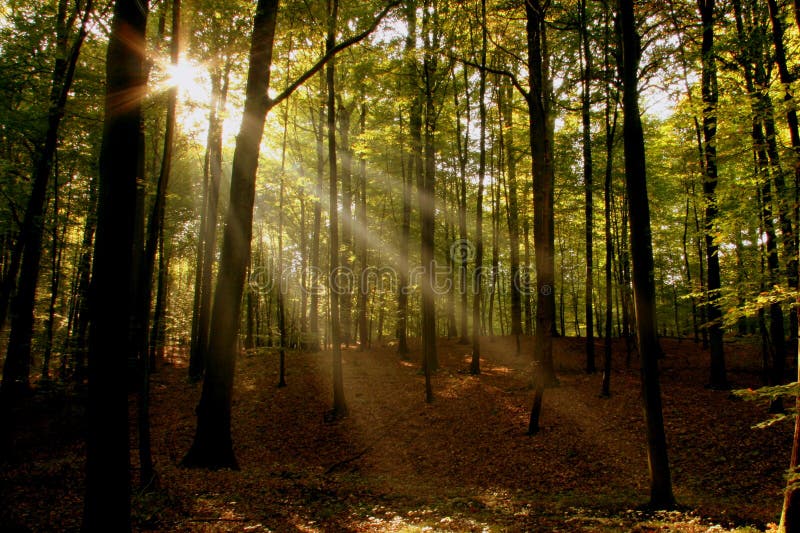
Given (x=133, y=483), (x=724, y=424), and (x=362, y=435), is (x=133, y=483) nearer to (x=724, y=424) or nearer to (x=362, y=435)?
(x=362, y=435)

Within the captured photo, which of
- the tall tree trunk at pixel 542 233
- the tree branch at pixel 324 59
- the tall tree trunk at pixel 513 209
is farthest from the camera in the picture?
the tall tree trunk at pixel 513 209

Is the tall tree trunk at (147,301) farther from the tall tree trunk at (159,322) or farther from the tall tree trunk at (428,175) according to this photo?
the tall tree trunk at (428,175)

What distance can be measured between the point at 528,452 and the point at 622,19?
926 cm

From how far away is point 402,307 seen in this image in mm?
20469

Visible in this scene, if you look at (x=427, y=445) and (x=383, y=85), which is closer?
(x=427, y=445)

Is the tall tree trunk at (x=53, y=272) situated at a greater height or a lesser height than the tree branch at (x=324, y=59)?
lesser

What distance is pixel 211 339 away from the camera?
808cm

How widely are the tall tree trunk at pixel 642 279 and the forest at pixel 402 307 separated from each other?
0.04 m

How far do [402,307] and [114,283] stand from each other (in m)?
17.2

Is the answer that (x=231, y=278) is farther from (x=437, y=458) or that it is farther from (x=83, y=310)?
(x=83, y=310)

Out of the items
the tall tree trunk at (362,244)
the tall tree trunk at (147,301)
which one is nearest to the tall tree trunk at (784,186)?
the tall tree trunk at (147,301)

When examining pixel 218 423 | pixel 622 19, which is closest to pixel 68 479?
pixel 218 423

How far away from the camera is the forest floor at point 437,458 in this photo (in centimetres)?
579

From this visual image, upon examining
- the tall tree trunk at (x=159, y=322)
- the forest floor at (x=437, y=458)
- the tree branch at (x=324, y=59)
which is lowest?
the forest floor at (x=437, y=458)
